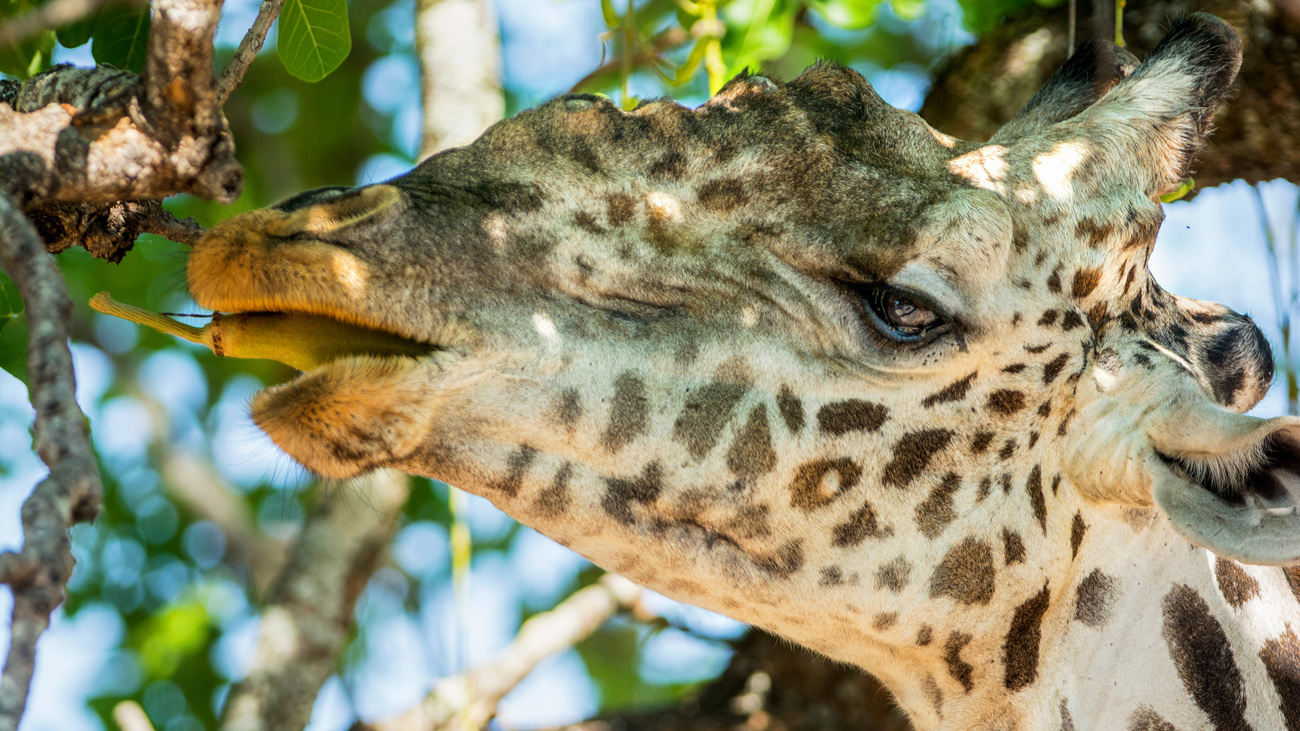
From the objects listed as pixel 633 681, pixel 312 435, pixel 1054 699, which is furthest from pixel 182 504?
pixel 1054 699

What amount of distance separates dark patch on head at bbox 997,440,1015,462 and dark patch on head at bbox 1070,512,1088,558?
0.23 metres

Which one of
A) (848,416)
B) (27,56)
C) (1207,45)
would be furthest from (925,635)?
(27,56)

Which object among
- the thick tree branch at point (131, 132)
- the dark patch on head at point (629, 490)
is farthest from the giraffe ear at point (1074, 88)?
the thick tree branch at point (131, 132)

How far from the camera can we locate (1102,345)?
2582 mm

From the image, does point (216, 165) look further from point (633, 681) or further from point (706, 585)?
point (633, 681)

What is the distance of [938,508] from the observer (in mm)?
2469

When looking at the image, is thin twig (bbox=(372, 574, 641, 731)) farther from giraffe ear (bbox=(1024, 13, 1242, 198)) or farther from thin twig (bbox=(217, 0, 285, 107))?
thin twig (bbox=(217, 0, 285, 107))

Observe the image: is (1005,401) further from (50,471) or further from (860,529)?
(50,471)

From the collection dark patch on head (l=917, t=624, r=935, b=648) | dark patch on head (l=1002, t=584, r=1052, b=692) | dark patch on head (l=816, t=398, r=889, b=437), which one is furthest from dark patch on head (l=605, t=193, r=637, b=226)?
dark patch on head (l=1002, t=584, r=1052, b=692)

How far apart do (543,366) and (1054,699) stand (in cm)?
141

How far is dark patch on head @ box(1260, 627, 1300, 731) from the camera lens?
274 centimetres

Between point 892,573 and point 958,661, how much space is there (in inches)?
12.7

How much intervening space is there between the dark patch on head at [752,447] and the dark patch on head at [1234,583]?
1261 mm

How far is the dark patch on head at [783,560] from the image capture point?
245cm
